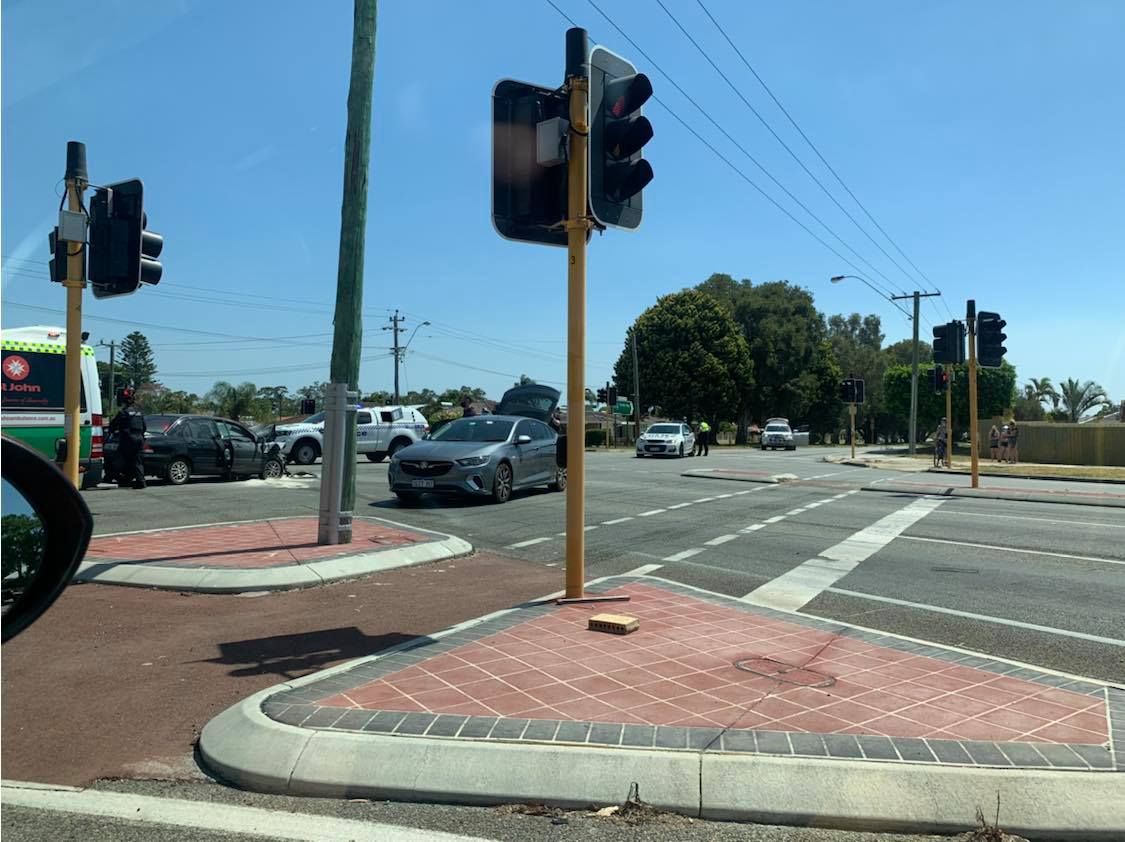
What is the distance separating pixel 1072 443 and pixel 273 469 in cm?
3334

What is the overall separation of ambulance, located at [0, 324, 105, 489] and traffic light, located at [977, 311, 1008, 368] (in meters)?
18.5

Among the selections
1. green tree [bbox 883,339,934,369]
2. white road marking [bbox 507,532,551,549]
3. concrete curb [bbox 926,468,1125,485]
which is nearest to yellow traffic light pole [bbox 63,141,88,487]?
white road marking [bbox 507,532,551,549]

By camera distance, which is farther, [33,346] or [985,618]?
[33,346]

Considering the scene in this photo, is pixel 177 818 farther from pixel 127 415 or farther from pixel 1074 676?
pixel 127 415

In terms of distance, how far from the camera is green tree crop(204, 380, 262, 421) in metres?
71.6

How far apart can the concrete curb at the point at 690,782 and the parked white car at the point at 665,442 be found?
31710 millimetres

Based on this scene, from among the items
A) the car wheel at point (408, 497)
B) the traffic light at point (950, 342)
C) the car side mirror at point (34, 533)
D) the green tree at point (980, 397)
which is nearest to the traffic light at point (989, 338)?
the traffic light at point (950, 342)

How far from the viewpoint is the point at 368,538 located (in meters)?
9.44

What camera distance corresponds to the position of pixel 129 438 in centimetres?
1565

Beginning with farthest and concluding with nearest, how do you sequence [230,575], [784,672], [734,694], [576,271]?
[230,575] < [576,271] < [784,672] < [734,694]

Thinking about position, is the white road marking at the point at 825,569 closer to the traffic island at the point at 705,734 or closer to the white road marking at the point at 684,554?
the white road marking at the point at 684,554

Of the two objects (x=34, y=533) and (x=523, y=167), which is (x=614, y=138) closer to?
(x=523, y=167)

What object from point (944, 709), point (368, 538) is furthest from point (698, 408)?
point (944, 709)

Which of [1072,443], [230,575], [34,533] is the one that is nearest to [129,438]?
[230,575]
